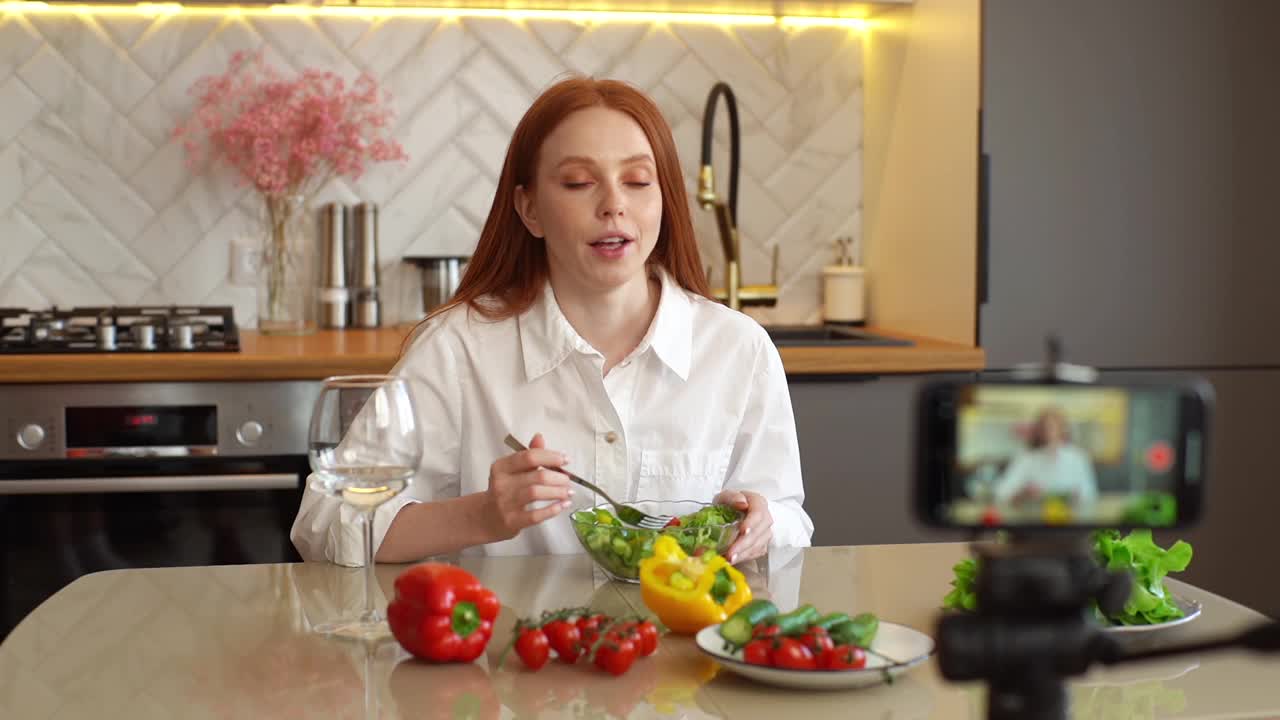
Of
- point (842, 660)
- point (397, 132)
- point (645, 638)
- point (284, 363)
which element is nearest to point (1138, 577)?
point (842, 660)

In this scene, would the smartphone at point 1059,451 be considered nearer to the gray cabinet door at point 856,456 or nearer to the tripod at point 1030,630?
the tripod at point 1030,630

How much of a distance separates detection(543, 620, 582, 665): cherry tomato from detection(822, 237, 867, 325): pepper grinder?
2447 mm

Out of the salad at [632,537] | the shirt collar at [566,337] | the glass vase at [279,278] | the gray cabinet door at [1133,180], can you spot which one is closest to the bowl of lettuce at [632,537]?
the salad at [632,537]

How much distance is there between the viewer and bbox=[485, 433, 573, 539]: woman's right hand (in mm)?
1487

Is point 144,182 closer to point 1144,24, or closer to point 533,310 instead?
point 533,310

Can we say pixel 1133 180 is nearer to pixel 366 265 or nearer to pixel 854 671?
Answer: pixel 366 265

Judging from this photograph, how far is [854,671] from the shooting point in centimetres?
113

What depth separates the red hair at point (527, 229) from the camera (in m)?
1.97

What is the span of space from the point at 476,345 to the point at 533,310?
101mm

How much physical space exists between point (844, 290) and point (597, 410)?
5.63ft

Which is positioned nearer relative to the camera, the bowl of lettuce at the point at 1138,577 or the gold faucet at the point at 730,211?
the bowl of lettuce at the point at 1138,577

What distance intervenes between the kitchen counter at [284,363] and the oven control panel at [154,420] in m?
0.02

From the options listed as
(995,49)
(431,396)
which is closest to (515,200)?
(431,396)

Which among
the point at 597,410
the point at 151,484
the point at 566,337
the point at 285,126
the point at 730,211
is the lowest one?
the point at 151,484
